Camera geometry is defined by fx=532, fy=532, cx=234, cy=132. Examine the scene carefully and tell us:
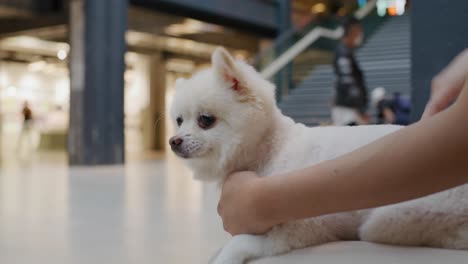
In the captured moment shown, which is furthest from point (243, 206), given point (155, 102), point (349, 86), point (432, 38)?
point (155, 102)

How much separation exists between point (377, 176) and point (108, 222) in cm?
394

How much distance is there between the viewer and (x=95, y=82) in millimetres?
11797

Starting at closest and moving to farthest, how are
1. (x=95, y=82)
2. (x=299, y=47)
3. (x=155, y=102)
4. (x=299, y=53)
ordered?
(x=95, y=82)
(x=299, y=53)
(x=299, y=47)
(x=155, y=102)

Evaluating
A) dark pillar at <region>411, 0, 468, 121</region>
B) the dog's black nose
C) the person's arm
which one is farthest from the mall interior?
the dog's black nose

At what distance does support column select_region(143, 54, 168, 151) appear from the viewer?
70.9ft

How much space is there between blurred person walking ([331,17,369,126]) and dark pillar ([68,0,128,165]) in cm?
678

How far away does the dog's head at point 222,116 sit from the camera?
4.79ft

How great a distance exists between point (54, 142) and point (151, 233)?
20.4 meters

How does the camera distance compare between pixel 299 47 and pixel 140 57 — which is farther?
pixel 140 57

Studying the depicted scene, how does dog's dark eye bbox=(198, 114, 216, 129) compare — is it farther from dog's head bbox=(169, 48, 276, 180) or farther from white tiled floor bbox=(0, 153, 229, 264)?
white tiled floor bbox=(0, 153, 229, 264)

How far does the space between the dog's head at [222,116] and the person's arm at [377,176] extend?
0.83 ft

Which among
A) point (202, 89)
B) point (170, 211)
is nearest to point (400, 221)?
point (202, 89)

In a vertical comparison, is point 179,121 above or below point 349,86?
below

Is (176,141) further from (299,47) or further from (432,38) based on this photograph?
(299,47)
